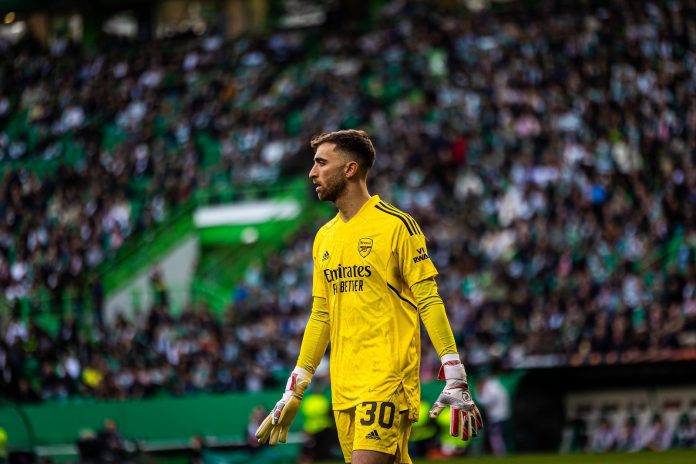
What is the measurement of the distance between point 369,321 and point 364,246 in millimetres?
374

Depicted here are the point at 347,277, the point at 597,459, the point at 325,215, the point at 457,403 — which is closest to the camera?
the point at 457,403

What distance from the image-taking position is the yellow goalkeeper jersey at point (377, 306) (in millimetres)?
6578

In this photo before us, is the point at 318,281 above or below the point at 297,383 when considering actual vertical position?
above

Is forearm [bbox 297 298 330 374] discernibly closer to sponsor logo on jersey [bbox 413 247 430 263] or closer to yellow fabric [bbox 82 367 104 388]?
sponsor logo on jersey [bbox 413 247 430 263]

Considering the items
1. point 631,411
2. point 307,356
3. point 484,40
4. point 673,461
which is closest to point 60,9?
point 484,40

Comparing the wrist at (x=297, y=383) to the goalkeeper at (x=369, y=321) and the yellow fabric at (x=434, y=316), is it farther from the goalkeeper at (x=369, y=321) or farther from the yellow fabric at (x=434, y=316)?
the yellow fabric at (x=434, y=316)

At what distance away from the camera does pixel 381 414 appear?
6.48m

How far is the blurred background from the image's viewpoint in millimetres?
20188

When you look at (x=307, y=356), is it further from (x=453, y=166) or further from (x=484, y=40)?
(x=484, y=40)

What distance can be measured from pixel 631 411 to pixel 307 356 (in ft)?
48.0

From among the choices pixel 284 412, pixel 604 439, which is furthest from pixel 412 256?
pixel 604 439

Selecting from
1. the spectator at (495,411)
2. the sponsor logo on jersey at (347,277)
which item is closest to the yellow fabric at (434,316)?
the sponsor logo on jersey at (347,277)

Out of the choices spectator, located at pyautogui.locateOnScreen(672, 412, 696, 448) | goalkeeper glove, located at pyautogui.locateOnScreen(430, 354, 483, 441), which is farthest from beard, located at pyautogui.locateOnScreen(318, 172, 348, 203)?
spectator, located at pyautogui.locateOnScreen(672, 412, 696, 448)

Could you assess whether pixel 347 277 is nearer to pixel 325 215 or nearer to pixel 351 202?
pixel 351 202
